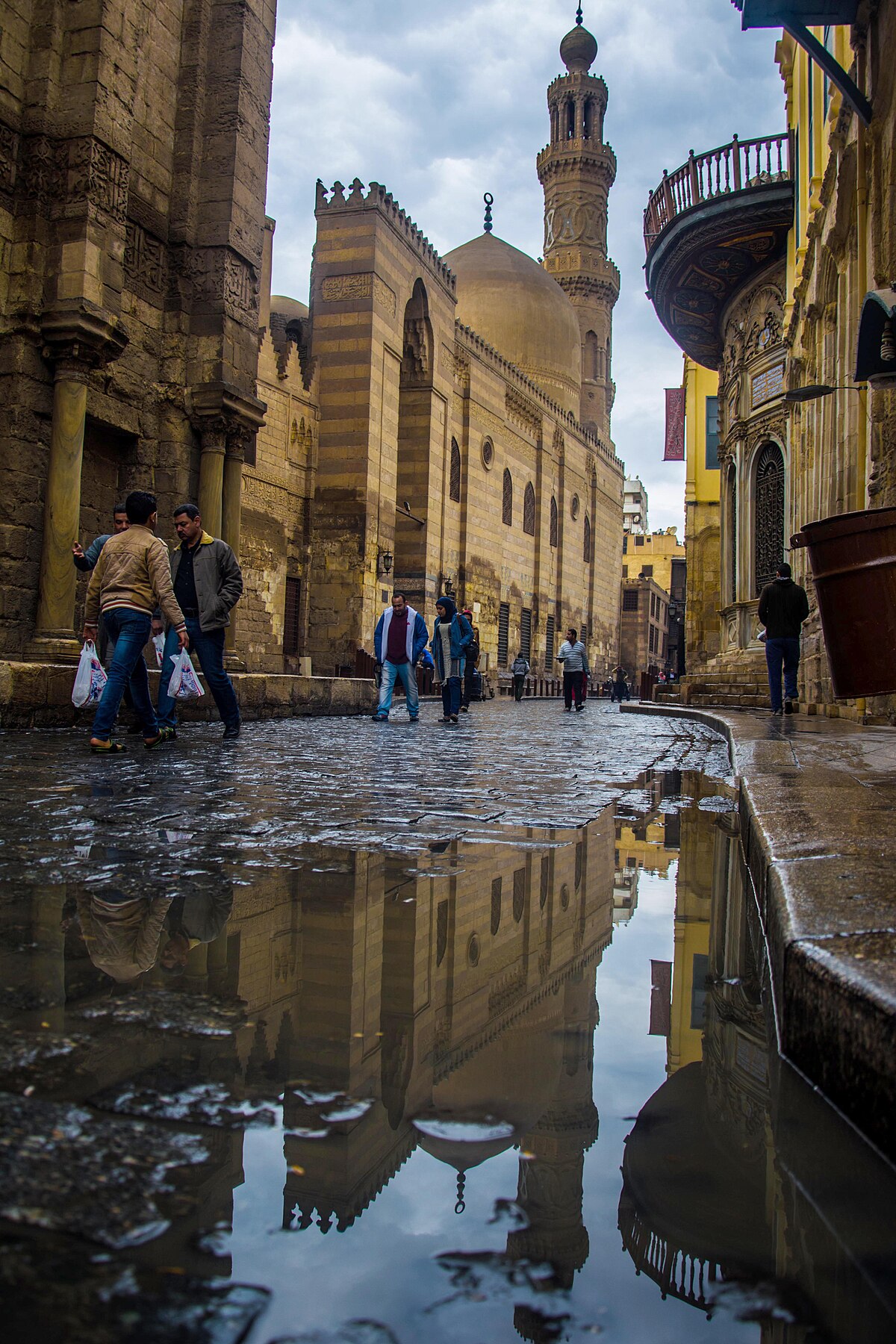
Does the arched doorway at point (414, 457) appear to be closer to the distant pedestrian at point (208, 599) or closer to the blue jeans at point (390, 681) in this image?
the blue jeans at point (390, 681)

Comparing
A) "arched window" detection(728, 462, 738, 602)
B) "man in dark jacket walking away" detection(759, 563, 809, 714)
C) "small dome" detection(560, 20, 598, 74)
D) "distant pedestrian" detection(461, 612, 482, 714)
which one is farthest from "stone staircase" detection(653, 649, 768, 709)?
"small dome" detection(560, 20, 598, 74)

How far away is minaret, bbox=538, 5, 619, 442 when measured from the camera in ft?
165

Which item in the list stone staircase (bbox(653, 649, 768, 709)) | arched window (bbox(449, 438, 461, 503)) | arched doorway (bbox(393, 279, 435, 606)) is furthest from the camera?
arched window (bbox(449, 438, 461, 503))

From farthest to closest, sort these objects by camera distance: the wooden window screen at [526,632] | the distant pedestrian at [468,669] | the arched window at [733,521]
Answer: the wooden window screen at [526,632] < the arched window at [733,521] < the distant pedestrian at [468,669]

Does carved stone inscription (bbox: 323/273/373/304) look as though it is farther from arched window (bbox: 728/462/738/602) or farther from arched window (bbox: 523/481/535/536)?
arched window (bbox: 523/481/535/536)

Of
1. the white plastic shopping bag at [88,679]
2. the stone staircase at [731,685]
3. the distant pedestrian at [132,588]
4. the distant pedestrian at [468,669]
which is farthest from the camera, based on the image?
the distant pedestrian at [468,669]

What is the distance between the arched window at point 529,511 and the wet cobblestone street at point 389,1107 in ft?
111

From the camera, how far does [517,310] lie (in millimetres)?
39938

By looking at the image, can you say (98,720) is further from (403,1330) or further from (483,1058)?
(403,1330)

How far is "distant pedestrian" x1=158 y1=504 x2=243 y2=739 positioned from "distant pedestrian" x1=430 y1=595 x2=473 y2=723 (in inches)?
184

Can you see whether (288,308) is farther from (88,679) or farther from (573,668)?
(88,679)

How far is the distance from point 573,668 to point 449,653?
5.10 m

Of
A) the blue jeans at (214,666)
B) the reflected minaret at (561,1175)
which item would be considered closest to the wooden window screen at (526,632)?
the blue jeans at (214,666)

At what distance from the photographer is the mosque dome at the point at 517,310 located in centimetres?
3991
